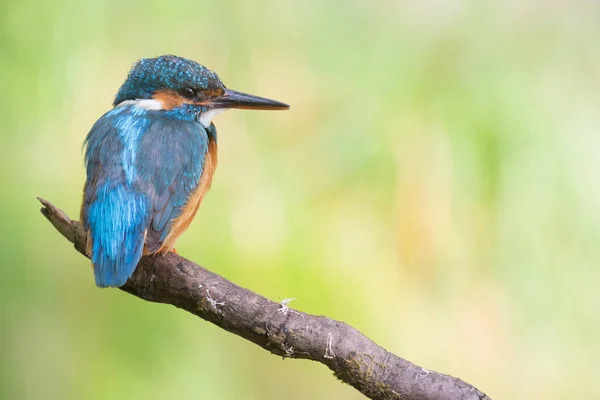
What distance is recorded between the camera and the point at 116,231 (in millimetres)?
1542

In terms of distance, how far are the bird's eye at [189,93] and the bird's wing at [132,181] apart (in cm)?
8

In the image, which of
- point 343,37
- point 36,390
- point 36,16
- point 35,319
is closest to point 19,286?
point 35,319

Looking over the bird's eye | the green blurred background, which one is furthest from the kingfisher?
the green blurred background

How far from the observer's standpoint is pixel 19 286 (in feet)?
7.43

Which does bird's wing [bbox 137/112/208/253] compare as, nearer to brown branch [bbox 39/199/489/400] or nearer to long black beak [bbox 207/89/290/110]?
long black beak [bbox 207/89/290/110]

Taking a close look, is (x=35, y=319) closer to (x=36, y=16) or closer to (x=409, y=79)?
(x=36, y=16)

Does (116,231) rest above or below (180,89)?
below

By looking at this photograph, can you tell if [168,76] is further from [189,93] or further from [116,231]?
[116,231]

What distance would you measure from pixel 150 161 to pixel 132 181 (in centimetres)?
7

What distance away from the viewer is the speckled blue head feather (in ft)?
5.98

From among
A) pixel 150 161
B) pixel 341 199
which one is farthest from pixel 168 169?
pixel 341 199

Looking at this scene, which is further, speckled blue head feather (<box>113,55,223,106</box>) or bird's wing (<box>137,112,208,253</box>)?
speckled blue head feather (<box>113,55,223,106</box>)

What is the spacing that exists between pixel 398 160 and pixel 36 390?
4.44 ft

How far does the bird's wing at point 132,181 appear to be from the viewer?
153cm
